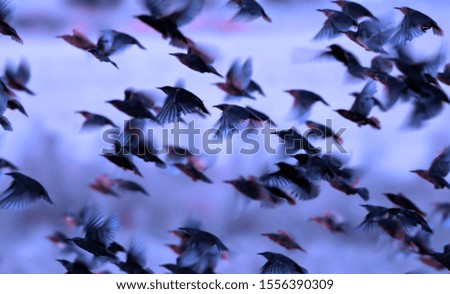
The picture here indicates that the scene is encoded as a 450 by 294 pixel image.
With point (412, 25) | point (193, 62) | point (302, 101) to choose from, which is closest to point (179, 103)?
point (193, 62)

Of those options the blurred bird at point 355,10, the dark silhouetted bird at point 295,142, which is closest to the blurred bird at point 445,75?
the blurred bird at point 355,10

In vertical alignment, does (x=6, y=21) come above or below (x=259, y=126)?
above

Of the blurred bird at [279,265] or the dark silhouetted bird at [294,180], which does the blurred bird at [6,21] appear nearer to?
the dark silhouetted bird at [294,180]

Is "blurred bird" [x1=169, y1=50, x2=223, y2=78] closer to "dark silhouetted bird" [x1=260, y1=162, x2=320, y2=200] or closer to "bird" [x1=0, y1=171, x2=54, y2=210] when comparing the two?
"dark silhouetted bird" [x1=260, y1=162, x2=320, y2=200]

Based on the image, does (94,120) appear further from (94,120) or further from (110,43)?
(110,43)

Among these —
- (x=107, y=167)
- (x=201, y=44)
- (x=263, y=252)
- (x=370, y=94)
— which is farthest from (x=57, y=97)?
(x=370, y=94)

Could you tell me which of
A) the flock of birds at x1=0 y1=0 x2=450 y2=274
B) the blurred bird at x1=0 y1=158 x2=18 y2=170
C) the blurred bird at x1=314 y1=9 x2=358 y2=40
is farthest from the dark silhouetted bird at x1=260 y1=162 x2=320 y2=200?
the blurred bird at x1=0 y1=158 x2=18 y2=170
